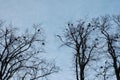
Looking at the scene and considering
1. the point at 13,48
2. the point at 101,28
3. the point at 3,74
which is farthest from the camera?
the point at 101,28

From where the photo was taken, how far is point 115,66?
3036cm

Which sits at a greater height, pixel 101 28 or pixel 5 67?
pixel 101 28

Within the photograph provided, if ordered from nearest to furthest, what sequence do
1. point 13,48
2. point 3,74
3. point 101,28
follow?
point 3,74
point 13,48
point 101,28

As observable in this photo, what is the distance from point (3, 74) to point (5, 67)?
65 centimetres

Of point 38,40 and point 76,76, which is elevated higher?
point 38,40

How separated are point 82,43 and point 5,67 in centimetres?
810

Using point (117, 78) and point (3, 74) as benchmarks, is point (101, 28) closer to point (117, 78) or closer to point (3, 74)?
point (117, 78)

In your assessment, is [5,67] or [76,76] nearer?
[5,67]

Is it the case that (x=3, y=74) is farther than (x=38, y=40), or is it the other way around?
(x=38, y=40)

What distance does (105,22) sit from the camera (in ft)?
108

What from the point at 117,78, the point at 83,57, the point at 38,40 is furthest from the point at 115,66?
the point at 38,40

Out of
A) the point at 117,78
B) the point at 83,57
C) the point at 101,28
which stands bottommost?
the point at 117,78

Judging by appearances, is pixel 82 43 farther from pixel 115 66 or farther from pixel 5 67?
pixel 5 67

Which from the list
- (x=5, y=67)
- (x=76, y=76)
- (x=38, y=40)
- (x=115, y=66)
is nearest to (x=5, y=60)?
(x=5, y=67)
